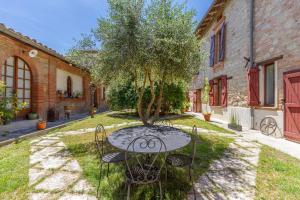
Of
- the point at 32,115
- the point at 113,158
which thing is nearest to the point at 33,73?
the point at 32,115

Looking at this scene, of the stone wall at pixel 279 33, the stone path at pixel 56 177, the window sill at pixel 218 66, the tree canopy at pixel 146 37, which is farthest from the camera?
the window sill at pixel 218 66

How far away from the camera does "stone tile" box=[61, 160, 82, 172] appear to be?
131 inches

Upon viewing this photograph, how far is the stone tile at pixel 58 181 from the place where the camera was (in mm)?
2673

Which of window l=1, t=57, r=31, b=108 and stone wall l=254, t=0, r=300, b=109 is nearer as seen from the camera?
stone wall l=254, t=0, r=300, b=109

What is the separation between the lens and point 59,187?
2.67m

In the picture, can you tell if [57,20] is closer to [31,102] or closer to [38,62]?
[38,62]

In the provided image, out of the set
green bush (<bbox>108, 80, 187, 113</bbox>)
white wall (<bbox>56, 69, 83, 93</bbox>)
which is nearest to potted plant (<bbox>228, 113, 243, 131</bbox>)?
green bush (<bbox>108, 80, 187, 113</bbox>)

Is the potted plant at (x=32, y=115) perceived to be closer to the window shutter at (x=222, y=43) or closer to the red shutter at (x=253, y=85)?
the red shutter at (x=253, y=85)

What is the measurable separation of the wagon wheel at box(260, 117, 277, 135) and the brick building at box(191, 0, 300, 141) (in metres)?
0.16

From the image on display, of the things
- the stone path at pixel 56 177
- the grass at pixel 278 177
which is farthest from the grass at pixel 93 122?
the grass at pixel 278 177

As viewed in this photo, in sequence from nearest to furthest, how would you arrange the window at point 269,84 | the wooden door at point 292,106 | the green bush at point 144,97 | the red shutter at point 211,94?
the wooden door at point 292,106 → the window at point 269,84 → the green bush at point 144,97 → the red shutter at point 211,94

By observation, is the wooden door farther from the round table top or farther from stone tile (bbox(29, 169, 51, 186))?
stone tile (bbox(29, 169, 51, 186))

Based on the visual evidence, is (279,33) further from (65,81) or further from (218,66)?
(65,81)

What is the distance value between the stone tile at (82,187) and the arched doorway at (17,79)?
622 centimetres
